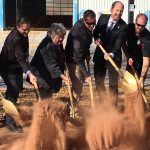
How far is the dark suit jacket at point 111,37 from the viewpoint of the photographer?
7195mm

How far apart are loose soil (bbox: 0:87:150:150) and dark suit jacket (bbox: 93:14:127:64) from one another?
89 cm

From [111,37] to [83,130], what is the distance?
1.92 meters

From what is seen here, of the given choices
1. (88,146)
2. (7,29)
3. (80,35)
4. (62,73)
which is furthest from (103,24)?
(7,29)

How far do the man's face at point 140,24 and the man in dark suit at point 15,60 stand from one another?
1.60 metres

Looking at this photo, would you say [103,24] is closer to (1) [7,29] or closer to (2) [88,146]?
(2) [88,146]

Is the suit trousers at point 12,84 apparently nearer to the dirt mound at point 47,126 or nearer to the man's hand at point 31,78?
the man's hand at point 31,78

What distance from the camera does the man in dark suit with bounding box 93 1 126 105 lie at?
7.13 meters

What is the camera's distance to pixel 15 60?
6539 millimetres

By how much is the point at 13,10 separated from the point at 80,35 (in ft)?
74.0

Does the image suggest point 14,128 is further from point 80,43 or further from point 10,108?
point 80,43

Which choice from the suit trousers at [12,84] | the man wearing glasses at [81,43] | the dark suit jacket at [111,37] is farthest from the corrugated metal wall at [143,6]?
the suit trousers at [12,84]

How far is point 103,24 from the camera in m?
7.33

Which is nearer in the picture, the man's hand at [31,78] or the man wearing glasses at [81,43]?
the man's hand at [31,78]

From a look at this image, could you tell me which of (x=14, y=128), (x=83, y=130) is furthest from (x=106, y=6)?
(x=83, y=130)
